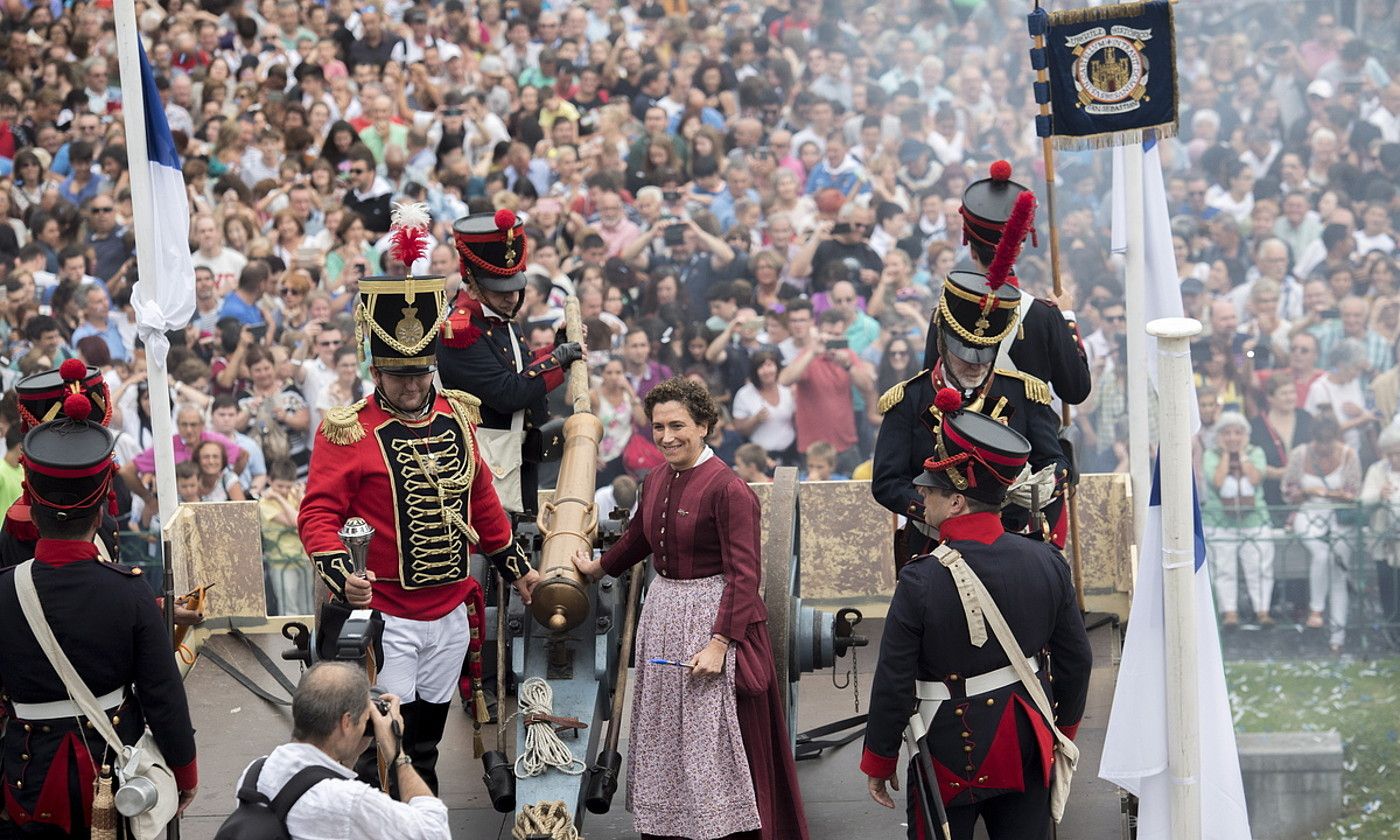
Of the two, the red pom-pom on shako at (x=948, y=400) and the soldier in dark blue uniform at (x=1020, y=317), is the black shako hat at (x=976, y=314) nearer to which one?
the soldier in dark blue uniform at (x=1020, y=317)

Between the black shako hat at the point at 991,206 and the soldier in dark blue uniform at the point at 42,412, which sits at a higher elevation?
the black shako hat at the point at 991,206

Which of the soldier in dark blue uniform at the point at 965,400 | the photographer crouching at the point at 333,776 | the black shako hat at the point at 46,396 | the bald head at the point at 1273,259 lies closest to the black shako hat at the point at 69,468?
the black shako hat at the point at 46,396

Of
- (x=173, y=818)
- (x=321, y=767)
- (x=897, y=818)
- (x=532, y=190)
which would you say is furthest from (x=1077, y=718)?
(x=532, y=190)

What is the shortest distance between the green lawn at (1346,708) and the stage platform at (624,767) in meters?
1.61

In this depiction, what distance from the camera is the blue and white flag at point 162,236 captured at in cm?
880

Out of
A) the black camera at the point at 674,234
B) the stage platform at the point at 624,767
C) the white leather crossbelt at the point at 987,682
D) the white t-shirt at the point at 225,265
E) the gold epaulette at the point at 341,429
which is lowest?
the stage platform at the point at 624,767

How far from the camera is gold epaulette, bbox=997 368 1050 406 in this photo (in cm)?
732

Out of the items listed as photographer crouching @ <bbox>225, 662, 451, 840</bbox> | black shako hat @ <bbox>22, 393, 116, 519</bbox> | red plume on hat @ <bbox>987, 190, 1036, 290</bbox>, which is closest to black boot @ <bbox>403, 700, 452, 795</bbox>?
black shako hat @ <bbox>22, 393, 116, 519</bbox>

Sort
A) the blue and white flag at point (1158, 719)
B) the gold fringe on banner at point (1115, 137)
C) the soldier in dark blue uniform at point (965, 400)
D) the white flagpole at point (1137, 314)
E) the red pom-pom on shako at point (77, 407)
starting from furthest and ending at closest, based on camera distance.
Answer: the white flagpole at point (1137, 314) → the gold fringe on banner at point (1115, 137) → the soldier in dark blue uniform at point (965, 400) → the red pom-pom on shako at point (77, 407) → the blue and white flag at point (1158, 719)

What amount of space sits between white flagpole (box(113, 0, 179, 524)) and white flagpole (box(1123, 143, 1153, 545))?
4270mm

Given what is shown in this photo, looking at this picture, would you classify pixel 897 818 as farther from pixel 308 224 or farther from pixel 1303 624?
pixel 308 224

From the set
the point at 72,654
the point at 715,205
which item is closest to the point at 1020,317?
the point at 72,654

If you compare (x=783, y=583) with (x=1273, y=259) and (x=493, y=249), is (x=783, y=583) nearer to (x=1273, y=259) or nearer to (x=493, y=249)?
(x=493, y=249)

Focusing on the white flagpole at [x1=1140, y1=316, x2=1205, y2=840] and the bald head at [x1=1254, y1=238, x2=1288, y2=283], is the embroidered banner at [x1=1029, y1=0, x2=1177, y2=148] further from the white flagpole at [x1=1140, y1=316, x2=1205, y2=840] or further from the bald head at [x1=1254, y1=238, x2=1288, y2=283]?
the bald head at [x1=1254, y1=238, x2=1288, y2=283]
